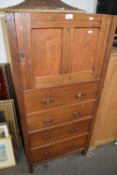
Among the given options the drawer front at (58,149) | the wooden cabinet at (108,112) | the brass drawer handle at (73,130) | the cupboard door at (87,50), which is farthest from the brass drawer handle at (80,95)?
the drawer front at (58,149)

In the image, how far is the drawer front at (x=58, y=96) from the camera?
1062mm

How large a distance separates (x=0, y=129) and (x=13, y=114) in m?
0.18

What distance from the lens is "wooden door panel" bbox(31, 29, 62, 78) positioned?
0.88 meters

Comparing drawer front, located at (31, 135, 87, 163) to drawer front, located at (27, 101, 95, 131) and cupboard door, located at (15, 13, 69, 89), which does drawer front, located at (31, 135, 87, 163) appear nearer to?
drawer front, located at (27, 101, 95, 131)

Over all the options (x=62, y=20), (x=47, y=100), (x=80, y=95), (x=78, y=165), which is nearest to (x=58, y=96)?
(x=47, y=100)

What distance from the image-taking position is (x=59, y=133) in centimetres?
136

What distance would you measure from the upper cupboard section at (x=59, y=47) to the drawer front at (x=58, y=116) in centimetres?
25

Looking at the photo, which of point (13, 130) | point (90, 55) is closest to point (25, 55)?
point (90, 55)

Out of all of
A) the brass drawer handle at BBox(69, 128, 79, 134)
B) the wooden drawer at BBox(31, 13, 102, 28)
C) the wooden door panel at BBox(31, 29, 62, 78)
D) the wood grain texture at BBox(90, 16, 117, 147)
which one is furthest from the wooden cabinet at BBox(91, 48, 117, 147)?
the wooden door panel at BBox(31, 29, 62, 78)

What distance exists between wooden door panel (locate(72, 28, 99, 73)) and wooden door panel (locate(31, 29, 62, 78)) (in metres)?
0.12

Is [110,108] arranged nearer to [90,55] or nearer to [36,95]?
[90,55]

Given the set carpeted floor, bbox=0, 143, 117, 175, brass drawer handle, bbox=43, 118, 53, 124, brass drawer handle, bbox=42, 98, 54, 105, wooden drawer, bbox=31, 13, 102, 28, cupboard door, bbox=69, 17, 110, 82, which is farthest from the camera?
carpeted floor, bbox=0, 143, 117, 175

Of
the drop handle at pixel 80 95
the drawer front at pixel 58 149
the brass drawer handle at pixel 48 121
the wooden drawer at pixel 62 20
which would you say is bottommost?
the drawer front at pixel 58 149

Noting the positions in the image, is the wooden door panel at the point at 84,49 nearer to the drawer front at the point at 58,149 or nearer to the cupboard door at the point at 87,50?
the cupboard door at the point at 87,50
